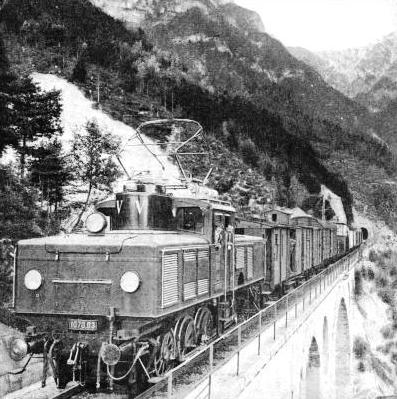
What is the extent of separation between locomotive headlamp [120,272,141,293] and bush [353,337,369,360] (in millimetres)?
30377

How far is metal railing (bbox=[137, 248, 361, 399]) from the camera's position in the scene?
7801 millimetres

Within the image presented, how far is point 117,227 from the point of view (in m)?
10.1

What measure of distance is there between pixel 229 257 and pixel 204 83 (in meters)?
45.7

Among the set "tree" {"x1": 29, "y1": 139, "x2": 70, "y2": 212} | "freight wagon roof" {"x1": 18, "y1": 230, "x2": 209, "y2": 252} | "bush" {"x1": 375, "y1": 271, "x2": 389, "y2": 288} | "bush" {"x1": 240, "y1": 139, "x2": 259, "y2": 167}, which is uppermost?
"bush" {"x1": 240, "y1": 139, "x2": 259, "y2": 167}

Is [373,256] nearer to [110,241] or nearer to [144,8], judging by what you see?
[110,241]

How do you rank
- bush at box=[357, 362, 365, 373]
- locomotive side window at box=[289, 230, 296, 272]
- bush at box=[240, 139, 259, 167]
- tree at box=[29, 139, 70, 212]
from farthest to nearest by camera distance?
bush at box=[240, 139, 259, 167]
bush at box=[357, 362, 365, 373]
locomotive side window at box=[289, 230, 296, 272]
tree at box=[29, 139, 70, 212]

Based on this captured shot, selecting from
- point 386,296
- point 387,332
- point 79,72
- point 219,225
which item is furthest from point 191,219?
point 386,296

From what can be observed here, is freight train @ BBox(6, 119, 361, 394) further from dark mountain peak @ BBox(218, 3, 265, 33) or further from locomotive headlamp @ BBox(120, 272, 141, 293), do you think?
dark mountain peak @ BBox(218, 3, 265, 33)

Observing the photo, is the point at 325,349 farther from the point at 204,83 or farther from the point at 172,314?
the point at 204,83

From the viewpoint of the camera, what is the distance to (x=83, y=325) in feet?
28.2

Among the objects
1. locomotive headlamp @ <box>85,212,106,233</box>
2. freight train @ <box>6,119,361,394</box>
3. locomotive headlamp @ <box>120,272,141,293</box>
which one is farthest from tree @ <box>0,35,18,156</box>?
locomotive headlamp @ <box>120,272,141,293</box>

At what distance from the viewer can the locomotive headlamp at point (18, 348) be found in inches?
339

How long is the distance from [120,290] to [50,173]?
45.0ft

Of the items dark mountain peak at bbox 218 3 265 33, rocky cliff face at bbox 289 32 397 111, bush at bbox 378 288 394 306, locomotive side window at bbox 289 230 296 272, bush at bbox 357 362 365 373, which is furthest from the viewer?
rocky cliff face at bbox 289 32 397 111
